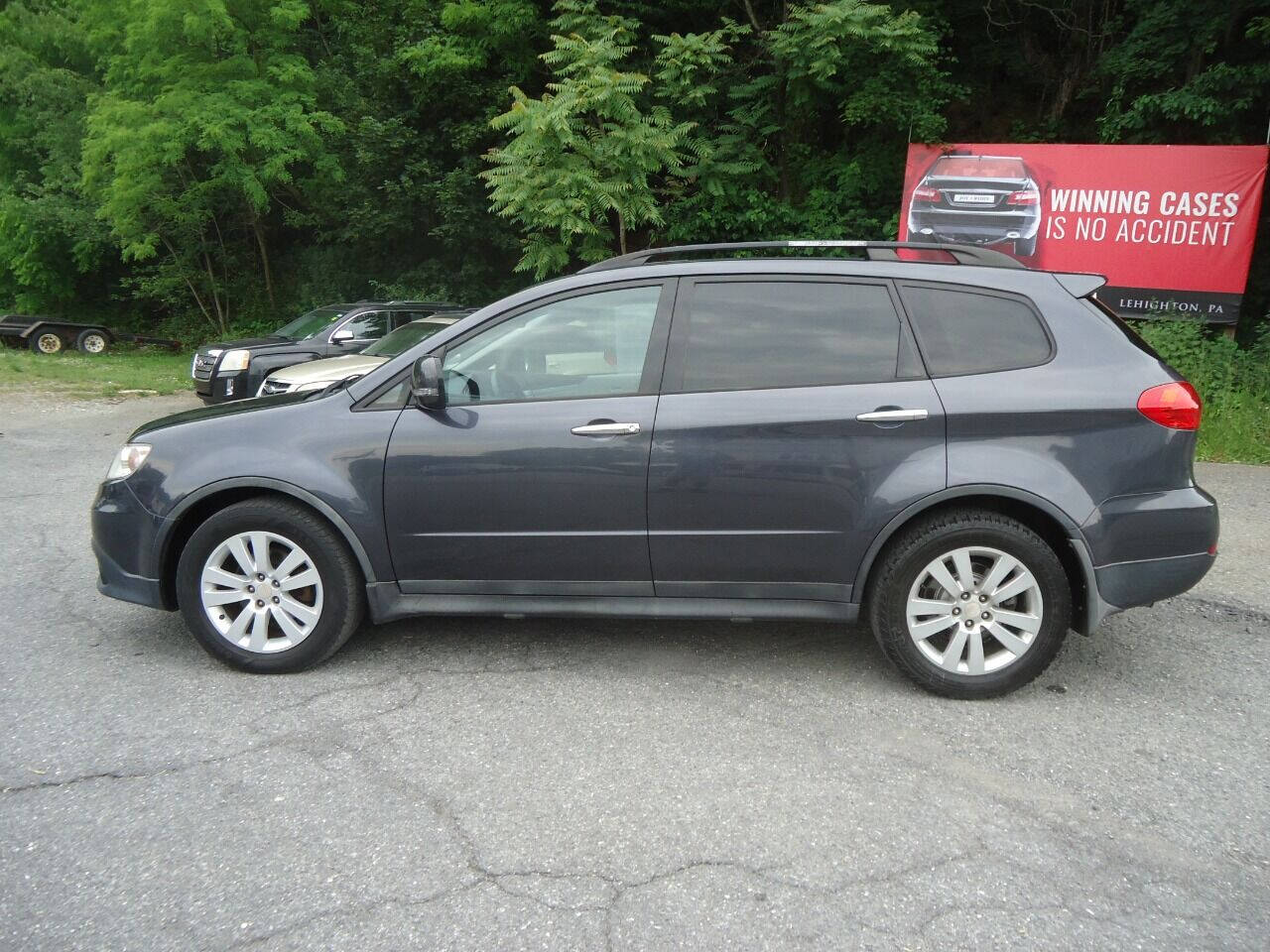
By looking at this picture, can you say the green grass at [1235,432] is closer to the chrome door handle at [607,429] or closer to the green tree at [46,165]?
the chrome door handle at [607,429]

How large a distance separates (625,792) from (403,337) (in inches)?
343

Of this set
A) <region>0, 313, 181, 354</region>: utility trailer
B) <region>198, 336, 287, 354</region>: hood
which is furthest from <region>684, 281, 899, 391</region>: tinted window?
<region>0, 313, 181, 354</region>: utility trailer

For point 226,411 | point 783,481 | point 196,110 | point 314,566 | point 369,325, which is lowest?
point 314,566

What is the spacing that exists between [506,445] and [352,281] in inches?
833

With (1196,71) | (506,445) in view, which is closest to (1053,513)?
(506,445)

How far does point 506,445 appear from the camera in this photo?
4148 mm

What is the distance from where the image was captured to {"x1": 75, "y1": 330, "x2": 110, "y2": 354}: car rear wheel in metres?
24.3

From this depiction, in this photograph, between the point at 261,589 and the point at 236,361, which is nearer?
the point at 261,589

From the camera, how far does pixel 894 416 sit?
157 inches

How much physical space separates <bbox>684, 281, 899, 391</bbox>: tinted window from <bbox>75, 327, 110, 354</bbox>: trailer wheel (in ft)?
80.1

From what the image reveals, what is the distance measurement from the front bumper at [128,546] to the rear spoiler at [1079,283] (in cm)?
401

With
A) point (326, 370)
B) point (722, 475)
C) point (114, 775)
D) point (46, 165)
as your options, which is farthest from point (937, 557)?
point (46, 165)

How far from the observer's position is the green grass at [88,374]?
15.6 metres

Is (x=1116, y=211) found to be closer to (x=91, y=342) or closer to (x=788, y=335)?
(x=788, y=335)
